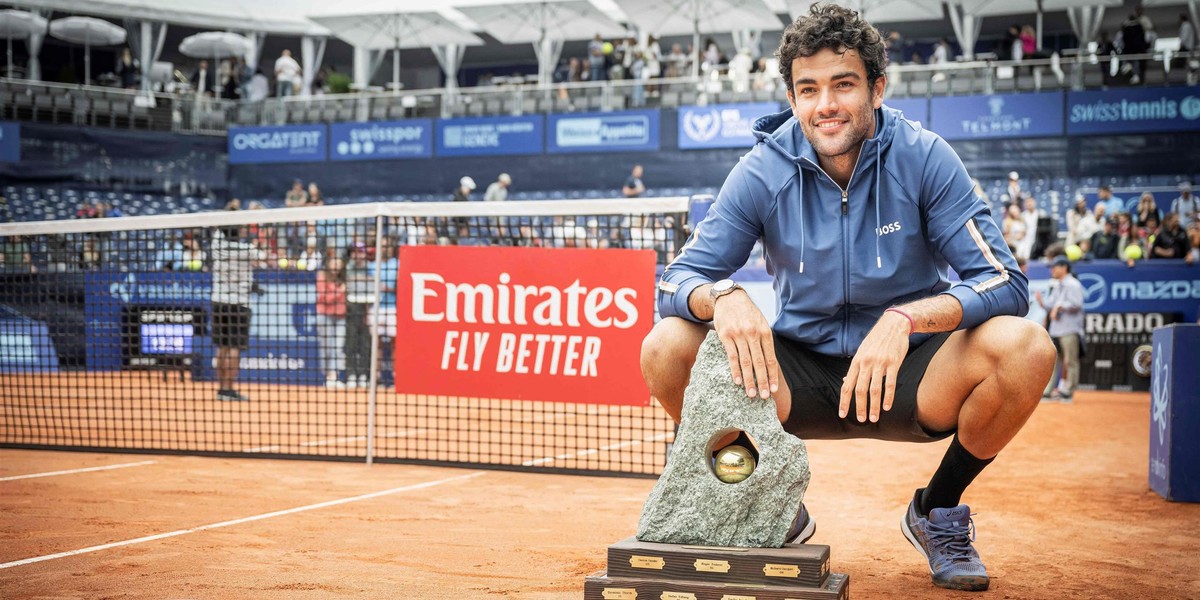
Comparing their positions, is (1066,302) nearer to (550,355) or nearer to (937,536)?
(550,355)

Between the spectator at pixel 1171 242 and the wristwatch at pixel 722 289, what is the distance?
12892mm

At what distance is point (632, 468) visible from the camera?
6621mm

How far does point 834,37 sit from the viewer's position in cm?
318

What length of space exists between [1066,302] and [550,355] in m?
8.33

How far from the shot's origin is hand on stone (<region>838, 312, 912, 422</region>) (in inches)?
113

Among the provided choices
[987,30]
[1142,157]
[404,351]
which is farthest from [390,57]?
[404,351]

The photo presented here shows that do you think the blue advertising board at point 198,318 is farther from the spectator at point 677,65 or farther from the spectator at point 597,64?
the spectator at point 597,64

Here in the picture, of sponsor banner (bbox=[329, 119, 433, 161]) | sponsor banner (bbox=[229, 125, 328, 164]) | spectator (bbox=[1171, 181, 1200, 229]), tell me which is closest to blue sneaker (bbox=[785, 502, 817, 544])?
spectator (bbox=[1171, 181, 1200, 229])

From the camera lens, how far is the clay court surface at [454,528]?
11.3ft

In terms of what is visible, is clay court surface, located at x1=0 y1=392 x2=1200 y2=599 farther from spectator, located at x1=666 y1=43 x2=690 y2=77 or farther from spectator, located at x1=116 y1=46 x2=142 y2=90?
spectator, located at x1=116 y1=46 x2=142 y2=90

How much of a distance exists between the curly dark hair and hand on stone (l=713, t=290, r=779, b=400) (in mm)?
877

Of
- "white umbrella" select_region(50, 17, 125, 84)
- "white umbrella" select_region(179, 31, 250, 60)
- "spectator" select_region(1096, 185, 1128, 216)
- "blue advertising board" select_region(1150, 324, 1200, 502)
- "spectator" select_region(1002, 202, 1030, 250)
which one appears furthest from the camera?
"white umbrella" select_region(179, 31, 250, 60)

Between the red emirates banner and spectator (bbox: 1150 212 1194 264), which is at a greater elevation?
spectator (bbox: 1150 212 1194 264)

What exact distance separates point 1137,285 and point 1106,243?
3.64 ft
